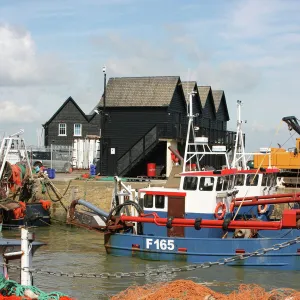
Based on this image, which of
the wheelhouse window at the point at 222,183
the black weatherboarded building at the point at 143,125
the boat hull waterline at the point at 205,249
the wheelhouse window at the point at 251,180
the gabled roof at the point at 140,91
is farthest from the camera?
the gabled roof at the point at 140,91

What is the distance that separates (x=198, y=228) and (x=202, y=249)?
843 mm

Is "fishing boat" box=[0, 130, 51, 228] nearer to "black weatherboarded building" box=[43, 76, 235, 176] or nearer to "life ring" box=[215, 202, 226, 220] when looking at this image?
"black weatherboarded building" box=[43, 76, 235, 176]

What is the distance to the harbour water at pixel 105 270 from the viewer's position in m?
14.3

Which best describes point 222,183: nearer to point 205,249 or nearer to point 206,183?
point 206,183

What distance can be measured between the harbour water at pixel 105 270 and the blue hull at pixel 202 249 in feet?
0.76

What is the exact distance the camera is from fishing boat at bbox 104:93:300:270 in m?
16.5

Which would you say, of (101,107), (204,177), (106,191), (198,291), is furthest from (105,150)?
(198,291)

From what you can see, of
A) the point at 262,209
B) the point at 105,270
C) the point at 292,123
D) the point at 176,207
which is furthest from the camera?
the point at 292,123

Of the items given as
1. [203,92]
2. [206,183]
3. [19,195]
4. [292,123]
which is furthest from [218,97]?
[206,183]

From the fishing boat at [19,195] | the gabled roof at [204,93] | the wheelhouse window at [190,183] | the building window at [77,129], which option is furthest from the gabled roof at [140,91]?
the wheelhouse window at [190,183]

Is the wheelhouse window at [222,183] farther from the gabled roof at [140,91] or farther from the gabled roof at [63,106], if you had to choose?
the gabled roof at [63,106]

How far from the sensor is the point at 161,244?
1761 centimetres

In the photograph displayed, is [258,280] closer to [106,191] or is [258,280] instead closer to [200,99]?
[106,191]

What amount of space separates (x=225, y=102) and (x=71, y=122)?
12.6 meters
